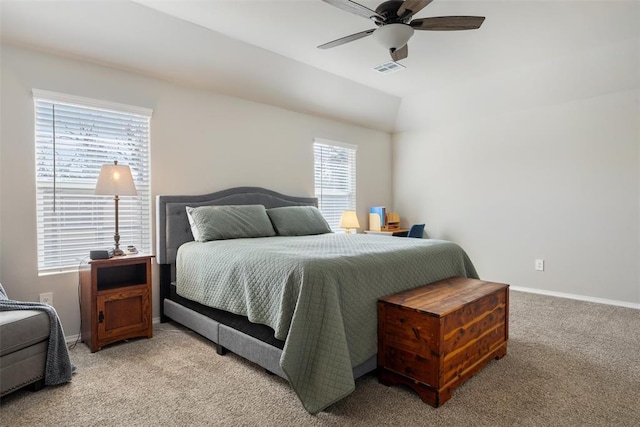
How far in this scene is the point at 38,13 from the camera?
247 centimetres

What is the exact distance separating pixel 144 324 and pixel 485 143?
14.8ft

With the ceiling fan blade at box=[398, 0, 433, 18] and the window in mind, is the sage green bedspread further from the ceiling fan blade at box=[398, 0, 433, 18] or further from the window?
the window

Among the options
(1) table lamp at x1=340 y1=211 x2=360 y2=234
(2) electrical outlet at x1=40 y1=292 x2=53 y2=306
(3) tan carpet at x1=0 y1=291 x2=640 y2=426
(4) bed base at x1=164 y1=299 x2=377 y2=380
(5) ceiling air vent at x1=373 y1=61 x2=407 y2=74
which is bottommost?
(3) tan carpet at x1=0 y1=291 x2=640 y2=426

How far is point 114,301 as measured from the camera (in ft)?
8.97

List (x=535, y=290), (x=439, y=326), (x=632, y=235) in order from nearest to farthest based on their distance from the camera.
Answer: (x=439, y=326), (x=632, y=235), (x=535, y=290)

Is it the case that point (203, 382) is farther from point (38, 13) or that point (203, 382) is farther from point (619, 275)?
point (619, 275)

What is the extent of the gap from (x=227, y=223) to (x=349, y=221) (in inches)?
81.6

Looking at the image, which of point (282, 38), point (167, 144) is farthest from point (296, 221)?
point (282, 38)

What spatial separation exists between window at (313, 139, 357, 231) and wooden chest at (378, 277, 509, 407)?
2774 mm

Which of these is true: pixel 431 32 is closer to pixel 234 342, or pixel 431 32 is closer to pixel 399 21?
pixel 399 21

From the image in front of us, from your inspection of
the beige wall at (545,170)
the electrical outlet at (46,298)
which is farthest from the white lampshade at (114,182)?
the beige wall at (545,170)

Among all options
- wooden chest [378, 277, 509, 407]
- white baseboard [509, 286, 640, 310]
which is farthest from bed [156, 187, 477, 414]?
white baseboard [509, 286, 640, 310]

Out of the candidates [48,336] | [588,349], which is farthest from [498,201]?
[48,336]

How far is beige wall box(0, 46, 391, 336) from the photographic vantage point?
2.64 m
